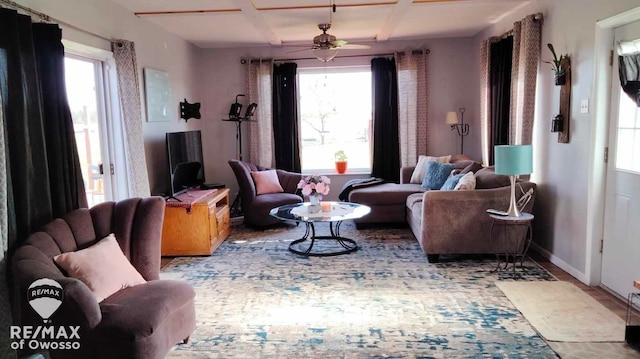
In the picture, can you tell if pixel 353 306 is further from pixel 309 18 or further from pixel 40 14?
pixel 309 18

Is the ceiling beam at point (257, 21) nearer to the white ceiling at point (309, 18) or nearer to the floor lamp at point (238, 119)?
the white ceiling at point (309, 18)

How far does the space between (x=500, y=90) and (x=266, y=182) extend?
10.3 ft

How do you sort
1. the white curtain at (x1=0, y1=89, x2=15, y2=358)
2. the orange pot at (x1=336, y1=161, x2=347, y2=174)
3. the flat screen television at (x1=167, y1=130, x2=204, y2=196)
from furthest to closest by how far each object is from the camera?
Answer: 1. the orange pot at (x1=336, y1=161, x2=347, y2=174)
2. the flat screen television at (x1=167, y1=130, x2=204, y2=196)
3. the white curtain at (x1=0, y1=89, x2=15, y2=358)

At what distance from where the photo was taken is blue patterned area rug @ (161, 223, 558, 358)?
8.68 feet

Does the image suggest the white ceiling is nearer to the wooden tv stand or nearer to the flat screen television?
the flat screen television

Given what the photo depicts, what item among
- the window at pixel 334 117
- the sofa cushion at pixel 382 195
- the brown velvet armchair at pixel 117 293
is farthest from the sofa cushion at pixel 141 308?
the window at pixel 334 117

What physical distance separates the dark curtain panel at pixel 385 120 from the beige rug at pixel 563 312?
10.8 feet

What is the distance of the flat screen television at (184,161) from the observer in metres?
4.69

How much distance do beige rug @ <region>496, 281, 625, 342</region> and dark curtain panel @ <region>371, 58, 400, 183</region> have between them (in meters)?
3.29

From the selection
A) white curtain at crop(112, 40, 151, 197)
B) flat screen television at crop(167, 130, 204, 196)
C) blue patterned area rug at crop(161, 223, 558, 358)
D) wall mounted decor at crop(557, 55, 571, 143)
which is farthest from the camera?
flat screen television at crop(167, 130, 204, 196)

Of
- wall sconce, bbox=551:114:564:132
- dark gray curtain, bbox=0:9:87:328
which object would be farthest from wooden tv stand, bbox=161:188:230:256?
wall sconce, bbox=551:114:564:132

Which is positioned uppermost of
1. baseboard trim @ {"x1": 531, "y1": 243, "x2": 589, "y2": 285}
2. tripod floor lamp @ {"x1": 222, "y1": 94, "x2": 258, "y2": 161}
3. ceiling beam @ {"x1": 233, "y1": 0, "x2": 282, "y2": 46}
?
ceiling beam @ {"x1": 233, "y1": 0, "x2": 282, "y2": 46}

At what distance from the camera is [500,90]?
204 inches

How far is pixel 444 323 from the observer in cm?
294
